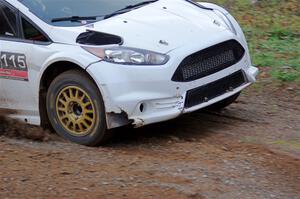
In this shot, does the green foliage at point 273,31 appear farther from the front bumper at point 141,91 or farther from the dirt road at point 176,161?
the front bumper at point 141,91

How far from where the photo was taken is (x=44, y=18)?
6.63 meters

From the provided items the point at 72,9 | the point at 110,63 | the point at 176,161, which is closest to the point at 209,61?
the point at 110,63

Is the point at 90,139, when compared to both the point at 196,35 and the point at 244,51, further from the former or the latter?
the point at 244,51

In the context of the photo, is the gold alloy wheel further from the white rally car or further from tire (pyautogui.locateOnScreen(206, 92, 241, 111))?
tire (pyautogui.locateOnScreen(206, 92, 241, 111))

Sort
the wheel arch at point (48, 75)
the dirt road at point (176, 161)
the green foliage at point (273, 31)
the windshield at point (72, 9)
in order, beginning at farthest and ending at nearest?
the green foliage at point (273, 31), the windshield at point (72, 9), the wheel arch at point (48, 75), the dirt road at point (176, 161)

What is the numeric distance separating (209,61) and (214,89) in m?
0.30

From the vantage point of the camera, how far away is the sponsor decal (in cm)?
656

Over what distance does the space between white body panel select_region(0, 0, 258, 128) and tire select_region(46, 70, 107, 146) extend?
0.14m

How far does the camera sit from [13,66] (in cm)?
662

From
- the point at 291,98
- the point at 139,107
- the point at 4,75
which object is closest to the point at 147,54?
the point at 139,107

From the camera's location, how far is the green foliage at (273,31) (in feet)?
29.3

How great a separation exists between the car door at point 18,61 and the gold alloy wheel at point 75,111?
34 centimetres

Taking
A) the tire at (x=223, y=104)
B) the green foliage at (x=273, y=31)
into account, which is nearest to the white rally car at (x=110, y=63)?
the tire at (x=223, y=104)

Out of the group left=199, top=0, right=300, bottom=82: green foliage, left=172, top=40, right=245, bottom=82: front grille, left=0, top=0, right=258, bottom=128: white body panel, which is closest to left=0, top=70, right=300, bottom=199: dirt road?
left=0, top=0, right=258, bottom=128: white body panel
